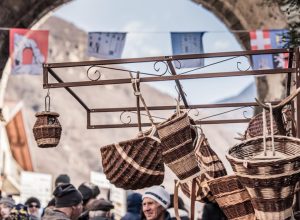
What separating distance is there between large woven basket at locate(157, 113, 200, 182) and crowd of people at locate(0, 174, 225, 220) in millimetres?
1362

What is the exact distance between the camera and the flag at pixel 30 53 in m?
9.89

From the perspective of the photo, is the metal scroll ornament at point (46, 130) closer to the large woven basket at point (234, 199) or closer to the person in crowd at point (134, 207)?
the large woven basket at point (234, 199)

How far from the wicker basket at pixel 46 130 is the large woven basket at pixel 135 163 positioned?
2.43 ft

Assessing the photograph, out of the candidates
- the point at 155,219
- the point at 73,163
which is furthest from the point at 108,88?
the point at 155,219

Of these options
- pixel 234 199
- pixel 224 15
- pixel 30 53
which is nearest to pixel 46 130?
pixel 234 199

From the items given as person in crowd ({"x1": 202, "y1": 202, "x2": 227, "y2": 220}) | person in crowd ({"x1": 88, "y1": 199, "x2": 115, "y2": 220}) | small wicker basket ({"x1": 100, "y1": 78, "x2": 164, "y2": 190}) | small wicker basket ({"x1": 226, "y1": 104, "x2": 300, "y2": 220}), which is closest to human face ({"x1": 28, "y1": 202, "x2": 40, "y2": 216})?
person in crowd ({"x1": 88, "y1": 199, "x2": 115, "y2": 220})

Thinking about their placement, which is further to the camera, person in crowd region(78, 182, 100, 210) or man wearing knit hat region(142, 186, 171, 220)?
person in crowd region(78, 182, 100, 210)

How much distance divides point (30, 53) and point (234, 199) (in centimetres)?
709

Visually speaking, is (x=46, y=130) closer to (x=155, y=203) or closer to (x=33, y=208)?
(x=155, y=203)

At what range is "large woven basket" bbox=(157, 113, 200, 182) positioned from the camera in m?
3.38

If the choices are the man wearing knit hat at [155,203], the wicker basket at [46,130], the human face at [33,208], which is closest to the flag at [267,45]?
the human face at [33,208]

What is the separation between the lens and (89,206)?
20.6 ft

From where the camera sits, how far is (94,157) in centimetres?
6688

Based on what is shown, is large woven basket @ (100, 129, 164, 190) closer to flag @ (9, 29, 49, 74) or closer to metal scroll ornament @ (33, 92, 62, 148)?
metal scroll ornament @ (33, 92, 62, 148)
